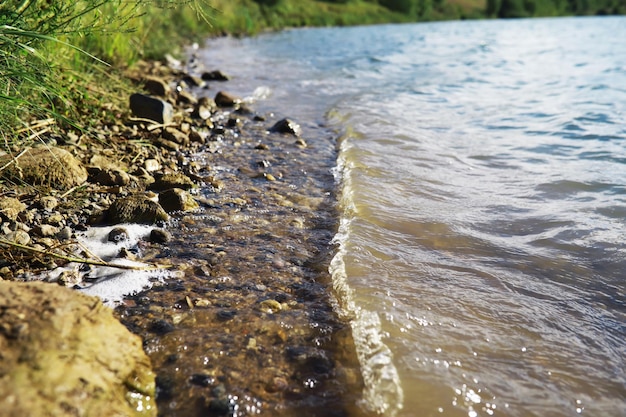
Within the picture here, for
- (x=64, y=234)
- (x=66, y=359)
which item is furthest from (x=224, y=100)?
(x=66, y=359)

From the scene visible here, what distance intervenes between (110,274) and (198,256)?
16.9 inches

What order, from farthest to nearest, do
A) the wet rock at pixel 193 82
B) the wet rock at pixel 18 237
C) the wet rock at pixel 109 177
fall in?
the wet rock at pixel 193 82 < the wet rock at pixel 109 177 < the wet rock at pixel 18 237

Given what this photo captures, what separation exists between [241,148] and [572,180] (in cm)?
280

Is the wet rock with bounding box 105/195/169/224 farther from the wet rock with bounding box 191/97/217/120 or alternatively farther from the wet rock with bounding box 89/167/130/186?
the wet rock with bounding box 191/97/217/120

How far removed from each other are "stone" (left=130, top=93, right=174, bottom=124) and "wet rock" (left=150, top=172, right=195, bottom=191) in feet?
4.86

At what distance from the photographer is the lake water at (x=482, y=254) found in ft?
5.89

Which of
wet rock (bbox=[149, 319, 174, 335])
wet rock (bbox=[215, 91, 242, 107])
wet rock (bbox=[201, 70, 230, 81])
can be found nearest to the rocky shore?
wet rock (bbox=[149, 319, 174, 335])

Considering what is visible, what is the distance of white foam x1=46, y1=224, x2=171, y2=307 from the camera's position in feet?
7.25

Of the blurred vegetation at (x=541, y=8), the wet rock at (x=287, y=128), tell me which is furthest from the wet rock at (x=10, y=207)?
the blurred vegetation at (x=541, y=8)

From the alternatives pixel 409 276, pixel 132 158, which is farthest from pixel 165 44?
pixel 409 276

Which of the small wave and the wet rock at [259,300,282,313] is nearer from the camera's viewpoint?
the small wave

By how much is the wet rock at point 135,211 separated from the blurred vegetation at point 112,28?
0.61 m

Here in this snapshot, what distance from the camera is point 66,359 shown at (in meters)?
1.44

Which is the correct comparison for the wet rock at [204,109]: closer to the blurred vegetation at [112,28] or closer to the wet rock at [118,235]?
the blurred vegetation at [112,28]
